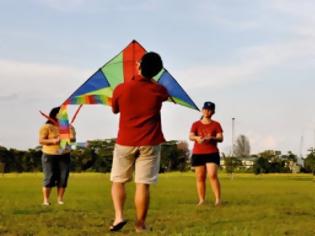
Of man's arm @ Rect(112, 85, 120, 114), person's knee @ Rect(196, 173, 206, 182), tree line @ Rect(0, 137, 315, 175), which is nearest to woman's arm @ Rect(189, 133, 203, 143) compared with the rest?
person's knee @ Rect(196, 173, 206, 182)

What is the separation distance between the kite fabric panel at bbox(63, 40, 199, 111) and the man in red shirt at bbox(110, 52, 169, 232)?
2.18 meters

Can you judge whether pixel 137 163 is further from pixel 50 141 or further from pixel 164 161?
pixel 164 161

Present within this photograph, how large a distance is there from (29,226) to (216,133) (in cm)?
526

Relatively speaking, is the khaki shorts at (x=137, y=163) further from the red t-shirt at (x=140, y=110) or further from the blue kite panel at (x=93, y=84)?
the blue kite panel at (x=93, y=84)

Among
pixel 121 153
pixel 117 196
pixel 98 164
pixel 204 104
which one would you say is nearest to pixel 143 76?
pixel 121 153

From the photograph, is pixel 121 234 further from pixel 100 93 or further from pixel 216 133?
pixel 216 133

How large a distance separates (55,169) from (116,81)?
294 centimetres

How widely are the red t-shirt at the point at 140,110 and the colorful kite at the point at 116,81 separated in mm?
2134

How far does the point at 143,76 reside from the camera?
7.98 m

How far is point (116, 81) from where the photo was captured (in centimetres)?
1093

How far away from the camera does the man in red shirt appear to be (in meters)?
7.88

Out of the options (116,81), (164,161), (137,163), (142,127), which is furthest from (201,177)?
(164,161)

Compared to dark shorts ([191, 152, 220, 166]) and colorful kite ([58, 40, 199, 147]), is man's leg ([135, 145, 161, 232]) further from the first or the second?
dark shorts ([191, 152, 220, 166])

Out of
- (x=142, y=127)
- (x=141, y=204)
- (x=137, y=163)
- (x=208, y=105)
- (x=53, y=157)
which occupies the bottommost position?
(x=141, y=204)
